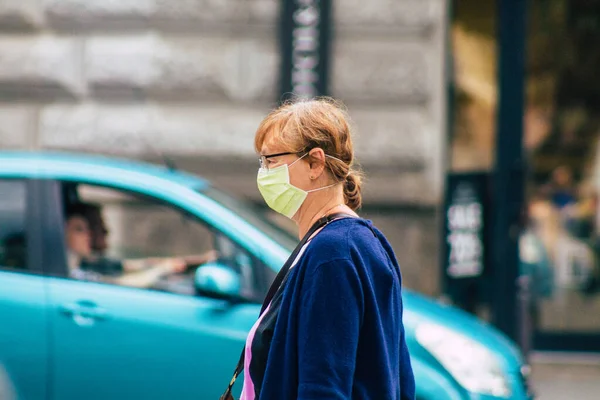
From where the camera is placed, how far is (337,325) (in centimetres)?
167

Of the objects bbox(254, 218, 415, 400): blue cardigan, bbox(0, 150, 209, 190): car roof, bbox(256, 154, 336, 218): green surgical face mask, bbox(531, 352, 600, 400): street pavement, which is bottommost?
bbox(531, 352, 600, 400): street pavement

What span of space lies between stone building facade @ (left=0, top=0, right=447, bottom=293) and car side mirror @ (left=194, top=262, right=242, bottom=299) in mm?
3722

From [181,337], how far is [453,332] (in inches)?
44.9

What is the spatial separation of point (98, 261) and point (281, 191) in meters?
2.11

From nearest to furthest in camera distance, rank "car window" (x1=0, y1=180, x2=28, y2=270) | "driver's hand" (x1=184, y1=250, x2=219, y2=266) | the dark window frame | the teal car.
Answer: the teal car → the dark window frame → "car window" (x1=0, y1=180, x2=28, y2=270) → "driver's hand" (x1=184, y1=250, x2=219, y2=266)

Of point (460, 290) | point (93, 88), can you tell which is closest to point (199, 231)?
point (93, 88)

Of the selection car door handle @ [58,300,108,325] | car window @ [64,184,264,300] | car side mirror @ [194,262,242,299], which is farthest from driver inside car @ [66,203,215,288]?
car side mirror @ [194,262,242,299]

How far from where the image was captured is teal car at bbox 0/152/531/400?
345 cm

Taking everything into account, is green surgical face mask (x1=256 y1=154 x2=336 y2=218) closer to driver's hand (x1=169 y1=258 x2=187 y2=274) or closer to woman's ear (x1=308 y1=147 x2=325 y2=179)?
woman's ear (x1=308 y1=147 x2=325 y2=179)

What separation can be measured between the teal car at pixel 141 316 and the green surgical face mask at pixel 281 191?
1.54 metres

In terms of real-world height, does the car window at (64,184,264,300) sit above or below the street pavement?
above

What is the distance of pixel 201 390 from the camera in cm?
344

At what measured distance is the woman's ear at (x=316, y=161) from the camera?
6.07ft

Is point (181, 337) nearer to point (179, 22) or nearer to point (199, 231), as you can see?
point (199, 231)
